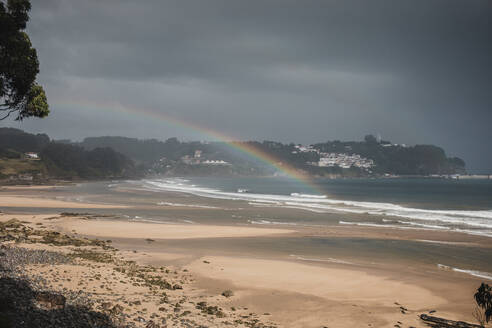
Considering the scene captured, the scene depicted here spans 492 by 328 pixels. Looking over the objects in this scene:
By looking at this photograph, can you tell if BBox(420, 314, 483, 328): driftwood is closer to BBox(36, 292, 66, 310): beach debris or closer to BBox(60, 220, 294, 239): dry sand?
BBox(36, 292, 66, 310): beach debris

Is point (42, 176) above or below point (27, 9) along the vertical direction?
below

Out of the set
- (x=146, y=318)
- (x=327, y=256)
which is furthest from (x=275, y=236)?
(x=146, y=318)

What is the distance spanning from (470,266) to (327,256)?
7.17m

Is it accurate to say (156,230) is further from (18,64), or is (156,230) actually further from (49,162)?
(49,162)

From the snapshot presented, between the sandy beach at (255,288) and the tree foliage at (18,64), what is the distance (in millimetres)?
6492

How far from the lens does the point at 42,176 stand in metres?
122

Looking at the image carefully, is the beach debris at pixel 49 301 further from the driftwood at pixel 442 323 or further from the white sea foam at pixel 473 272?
the white sea foam at pixel 473 272

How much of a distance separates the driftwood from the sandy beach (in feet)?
0.92

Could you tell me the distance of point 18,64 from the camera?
1316 cm

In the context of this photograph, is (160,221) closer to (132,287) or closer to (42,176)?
(132,287)

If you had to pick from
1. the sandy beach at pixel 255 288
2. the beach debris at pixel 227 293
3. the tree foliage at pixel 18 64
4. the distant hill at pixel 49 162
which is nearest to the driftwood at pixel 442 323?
the sandy beach at pixel 255 288

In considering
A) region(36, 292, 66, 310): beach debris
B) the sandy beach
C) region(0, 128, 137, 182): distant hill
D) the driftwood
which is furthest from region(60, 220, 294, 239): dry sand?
region(0, 128, 137, 182): distant hill

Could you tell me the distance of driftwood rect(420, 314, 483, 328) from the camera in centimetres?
1025

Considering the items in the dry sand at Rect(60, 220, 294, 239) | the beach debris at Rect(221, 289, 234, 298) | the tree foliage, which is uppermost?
the tree foliage
